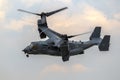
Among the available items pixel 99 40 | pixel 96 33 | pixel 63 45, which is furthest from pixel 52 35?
pixel 63 45

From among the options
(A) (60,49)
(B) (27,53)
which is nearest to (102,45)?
(A) (60,49)

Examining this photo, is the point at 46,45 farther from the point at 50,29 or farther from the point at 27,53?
the point at 50,29

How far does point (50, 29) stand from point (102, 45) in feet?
94.3

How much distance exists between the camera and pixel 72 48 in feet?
550

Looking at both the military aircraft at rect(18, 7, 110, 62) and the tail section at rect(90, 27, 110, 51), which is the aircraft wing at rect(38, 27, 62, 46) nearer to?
the military aircraft at rect(18, 7, 110, 62)

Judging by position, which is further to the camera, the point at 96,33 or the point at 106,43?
the point at 96,33

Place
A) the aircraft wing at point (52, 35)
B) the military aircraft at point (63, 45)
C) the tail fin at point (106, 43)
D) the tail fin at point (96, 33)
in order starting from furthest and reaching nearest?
the tail fin at point (96, 33) < the tail fin at point (106, 43) < the aircraft wing at point (52, 35) < the military aircraft at point (63, 45)

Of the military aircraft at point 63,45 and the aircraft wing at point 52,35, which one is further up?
the aircraft wing at point 52,35

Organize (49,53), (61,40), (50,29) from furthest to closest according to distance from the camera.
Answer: (50,29), (49,53), (61,40)

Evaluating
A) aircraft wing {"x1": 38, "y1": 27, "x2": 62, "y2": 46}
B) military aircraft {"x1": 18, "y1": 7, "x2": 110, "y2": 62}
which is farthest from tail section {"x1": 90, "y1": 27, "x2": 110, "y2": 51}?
aircraft wing {"x1": 38, "y1": 27, "x2": 62, "y2": 46}

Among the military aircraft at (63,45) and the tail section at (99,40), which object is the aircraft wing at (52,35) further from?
the tail section at (99,40)

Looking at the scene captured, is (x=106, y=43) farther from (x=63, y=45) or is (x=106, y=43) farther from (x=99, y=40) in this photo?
(x=63, y=45)

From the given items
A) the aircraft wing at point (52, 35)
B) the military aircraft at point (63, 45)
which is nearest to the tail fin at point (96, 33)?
the military aircraft at point (63, 45)

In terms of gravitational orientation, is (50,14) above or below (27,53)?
above
